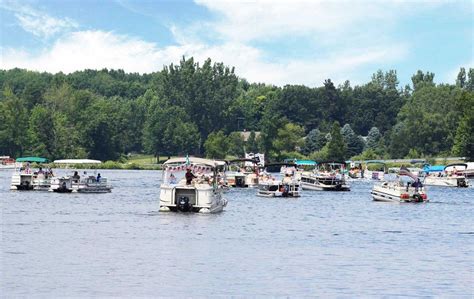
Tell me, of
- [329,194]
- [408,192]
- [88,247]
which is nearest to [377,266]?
[88,247]

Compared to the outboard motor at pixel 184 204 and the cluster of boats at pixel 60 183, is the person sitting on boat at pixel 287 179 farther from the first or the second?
the outboard motor at pixel 184 204

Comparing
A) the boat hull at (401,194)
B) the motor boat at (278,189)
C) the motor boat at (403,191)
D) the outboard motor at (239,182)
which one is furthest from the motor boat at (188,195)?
the outboard motor at (239,182)

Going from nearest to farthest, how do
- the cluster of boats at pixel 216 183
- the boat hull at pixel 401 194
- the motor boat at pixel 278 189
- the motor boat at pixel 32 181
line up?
the cluster of boats at pixel 216 183 → the boat hull at pixel 401 194 → the motor boat at pixel 278 189 → the motor boat at pixel 32 181

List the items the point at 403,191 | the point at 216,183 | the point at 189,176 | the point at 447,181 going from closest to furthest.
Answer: the point at 189,176
the point at 216,183
the point at 403,191
the point at 447,181

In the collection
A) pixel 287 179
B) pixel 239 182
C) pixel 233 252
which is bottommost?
pixel 233 252

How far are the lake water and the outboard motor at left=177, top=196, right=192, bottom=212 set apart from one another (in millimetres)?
528

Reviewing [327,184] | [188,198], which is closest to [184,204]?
[188,198]

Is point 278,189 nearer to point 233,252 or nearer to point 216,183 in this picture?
point 216,183

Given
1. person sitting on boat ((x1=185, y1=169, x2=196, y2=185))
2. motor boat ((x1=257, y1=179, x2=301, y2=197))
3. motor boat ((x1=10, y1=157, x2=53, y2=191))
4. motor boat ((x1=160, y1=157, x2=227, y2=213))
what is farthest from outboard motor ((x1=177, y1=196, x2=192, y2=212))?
motor boat ((x1=10, y1=157, x2=53, y2=191))

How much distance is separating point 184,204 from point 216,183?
836cm

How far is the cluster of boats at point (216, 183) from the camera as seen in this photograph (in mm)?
79312

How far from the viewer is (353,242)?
65375 mm

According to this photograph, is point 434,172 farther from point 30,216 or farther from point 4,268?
point 4,268

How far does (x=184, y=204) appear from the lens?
3078 inches
